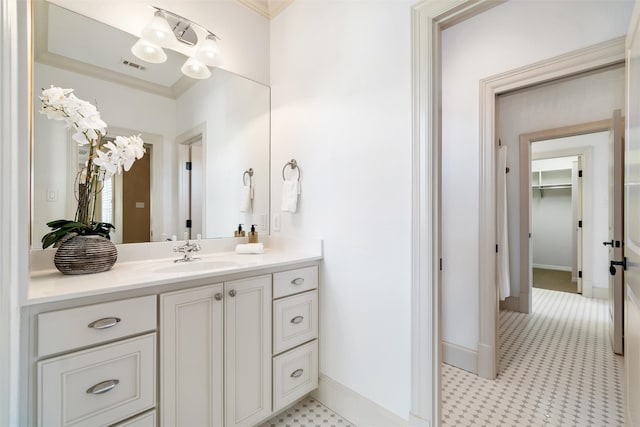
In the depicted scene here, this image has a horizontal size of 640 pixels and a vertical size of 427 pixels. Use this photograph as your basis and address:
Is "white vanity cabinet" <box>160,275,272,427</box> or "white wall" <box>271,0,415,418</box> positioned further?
"white wall" <box>271,0,415,418</box>

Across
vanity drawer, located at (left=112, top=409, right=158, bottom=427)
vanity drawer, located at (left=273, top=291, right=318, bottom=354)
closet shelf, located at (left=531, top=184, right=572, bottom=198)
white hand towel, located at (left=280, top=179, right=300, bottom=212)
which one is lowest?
vanity drawer, located at (left=112, top=409, right=158, bottom=427)

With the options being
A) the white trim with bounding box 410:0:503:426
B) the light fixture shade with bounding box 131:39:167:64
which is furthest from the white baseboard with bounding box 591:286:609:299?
the light fixture shade with bounding box 131:39:167:64

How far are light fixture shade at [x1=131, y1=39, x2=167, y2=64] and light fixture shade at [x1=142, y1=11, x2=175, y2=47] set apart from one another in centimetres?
3

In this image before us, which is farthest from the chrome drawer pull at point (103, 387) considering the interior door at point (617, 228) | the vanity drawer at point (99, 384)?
the interior door at point (617, 228)

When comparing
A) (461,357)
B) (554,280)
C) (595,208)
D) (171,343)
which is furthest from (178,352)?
(554,280)

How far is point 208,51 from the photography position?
1.80m

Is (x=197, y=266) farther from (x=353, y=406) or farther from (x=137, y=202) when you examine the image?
(x=353, y=406)

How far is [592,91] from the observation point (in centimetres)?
265

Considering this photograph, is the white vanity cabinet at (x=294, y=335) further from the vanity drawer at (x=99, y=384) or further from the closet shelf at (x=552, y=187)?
the closet shelf at (x=552, y=187)

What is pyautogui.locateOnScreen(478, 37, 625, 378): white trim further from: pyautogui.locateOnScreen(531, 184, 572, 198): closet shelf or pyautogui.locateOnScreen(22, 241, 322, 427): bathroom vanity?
pyautogui.locateOnScreen(531, 184, 572, 198): closet shelf

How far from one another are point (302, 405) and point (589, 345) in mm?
2580

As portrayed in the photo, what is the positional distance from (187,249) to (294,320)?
29.6 inches

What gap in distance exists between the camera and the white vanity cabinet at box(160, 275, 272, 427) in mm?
1193

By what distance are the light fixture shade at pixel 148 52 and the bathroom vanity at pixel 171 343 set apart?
3.82ft
